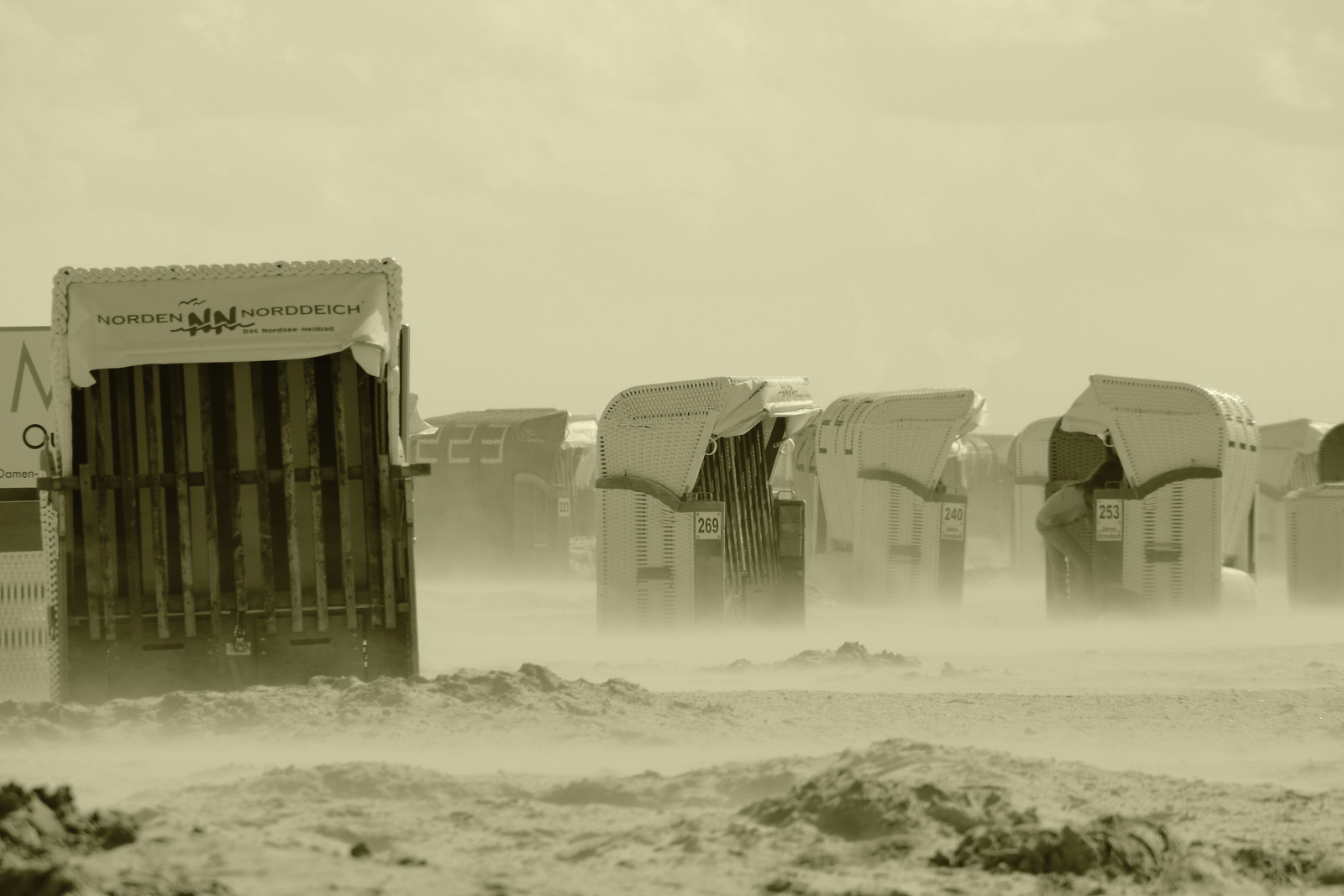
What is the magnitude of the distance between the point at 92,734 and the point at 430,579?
18.9m

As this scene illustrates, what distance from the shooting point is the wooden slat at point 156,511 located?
1014 cm

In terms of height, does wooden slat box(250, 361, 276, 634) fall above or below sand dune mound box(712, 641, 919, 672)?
above

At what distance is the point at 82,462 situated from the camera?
10.2m

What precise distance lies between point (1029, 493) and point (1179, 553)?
25.4ft

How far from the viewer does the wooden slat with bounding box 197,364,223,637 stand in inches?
400

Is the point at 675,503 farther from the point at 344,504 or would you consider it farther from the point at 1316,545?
the point at 1316,545

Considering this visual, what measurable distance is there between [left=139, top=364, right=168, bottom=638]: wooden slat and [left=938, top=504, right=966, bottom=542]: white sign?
10.8 metres

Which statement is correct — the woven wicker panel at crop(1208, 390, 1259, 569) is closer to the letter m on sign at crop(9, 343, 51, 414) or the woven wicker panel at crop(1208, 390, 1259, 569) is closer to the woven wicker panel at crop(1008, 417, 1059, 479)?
the woven wicker panel at crop(1008, 417, 1059, 479)

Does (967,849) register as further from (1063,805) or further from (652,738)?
(652,738)

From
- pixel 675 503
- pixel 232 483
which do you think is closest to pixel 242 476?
pixel 232 483

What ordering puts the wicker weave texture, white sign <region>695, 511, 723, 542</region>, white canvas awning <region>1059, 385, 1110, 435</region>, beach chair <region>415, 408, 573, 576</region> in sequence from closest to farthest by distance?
white sign <region>695, 511, 723, 542</region> < white canvas awning <region>1059, 385, 1110, 435</region> < the wicker weave texture < beach chair <region>415, 408, 573, 576</region>

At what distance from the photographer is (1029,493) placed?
24.9m

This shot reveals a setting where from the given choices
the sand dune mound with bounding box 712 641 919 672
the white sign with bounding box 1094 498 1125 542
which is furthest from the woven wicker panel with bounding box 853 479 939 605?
the sand dune mound with bounding box 712 641 919 672

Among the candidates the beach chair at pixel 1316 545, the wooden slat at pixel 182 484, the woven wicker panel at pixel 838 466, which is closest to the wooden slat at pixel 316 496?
the wooden slat at pixel 182 484
